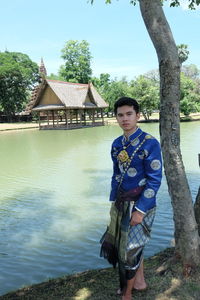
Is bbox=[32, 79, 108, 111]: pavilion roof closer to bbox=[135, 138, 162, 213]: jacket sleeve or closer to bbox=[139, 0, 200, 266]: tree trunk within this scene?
bbox=[139, 0, 200, 266]: tree trunk

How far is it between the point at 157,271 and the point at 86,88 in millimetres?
30990

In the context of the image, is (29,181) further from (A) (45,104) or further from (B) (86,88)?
(B) (86,88)

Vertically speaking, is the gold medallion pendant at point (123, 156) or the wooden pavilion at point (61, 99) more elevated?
the wooden pavilion at point (61, 99)

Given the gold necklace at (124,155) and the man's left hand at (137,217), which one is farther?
the gold necklace at (124,155)

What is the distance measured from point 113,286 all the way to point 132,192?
947 millimetres

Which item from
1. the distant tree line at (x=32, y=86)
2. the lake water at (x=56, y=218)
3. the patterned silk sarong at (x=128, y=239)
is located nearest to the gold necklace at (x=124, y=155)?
the patterned silk sarong at (x=128, y=239)

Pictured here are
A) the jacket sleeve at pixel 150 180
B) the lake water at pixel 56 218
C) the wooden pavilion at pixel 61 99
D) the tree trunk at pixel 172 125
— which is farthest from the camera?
the wooden pavilion at pixel 61 99

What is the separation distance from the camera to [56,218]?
5.87 meters

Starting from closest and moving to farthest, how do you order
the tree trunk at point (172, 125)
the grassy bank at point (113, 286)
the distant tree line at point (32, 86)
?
the grassy bank at point (113, 286) → the tree trunk at point (172, 125) → the distant tree line at point (32, 86)

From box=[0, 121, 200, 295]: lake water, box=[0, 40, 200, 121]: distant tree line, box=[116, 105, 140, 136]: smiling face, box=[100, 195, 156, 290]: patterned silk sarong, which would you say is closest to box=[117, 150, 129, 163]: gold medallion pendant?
box=[116, 105, 140, 136]: smiling face

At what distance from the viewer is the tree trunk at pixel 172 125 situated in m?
2.71

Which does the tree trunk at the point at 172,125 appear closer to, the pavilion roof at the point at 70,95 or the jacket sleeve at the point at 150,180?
the jacket sleeve at the point at 150,180

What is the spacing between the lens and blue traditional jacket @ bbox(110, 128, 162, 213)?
236cm

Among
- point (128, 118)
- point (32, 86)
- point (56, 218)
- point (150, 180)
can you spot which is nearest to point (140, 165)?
point (150, 180)
